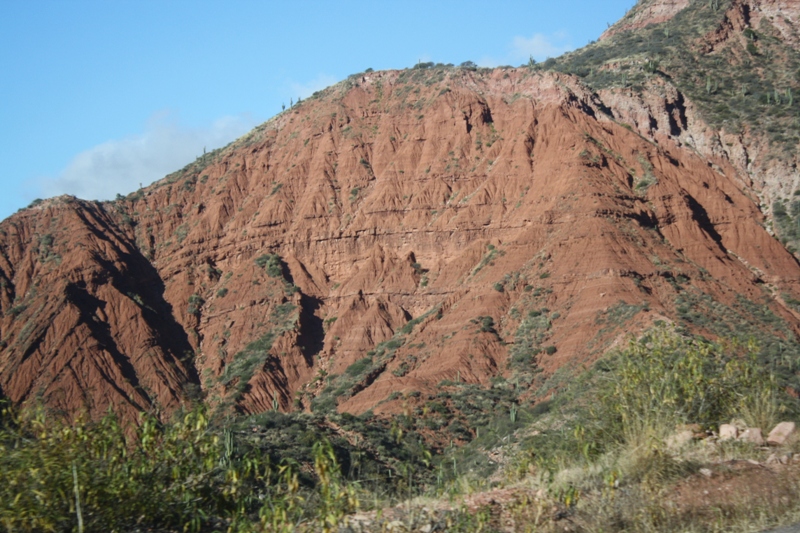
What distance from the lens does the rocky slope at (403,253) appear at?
5116 centimetres

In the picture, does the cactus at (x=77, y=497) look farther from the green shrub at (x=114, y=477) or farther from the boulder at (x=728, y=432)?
the boulder at (x=728, y=432)

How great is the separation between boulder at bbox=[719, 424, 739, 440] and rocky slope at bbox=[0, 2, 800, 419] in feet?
96.4

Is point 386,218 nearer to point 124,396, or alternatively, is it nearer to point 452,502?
point 124,396

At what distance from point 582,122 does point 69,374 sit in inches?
1575

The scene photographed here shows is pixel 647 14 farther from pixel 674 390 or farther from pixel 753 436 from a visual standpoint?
pixel 753 436

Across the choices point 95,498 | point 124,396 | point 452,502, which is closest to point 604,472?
point 452,502

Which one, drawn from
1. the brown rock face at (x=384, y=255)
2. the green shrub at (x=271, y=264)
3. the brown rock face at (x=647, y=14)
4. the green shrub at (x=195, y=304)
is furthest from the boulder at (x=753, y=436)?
the brown rock face at (x=647, y=14)

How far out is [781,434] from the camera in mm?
13000

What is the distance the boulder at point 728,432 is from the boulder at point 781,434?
455 millimetres

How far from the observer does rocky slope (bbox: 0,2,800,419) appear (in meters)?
51.2

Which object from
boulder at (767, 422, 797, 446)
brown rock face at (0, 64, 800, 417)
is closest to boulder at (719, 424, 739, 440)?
boulder at (767, 422, 797, 446)

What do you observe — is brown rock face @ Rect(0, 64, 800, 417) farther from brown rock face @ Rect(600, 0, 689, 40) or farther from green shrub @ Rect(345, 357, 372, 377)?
brown rock face @ Rect(600, 0, 689, 40)

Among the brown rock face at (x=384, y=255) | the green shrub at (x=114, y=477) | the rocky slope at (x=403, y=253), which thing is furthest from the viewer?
the brown rock face at (x=384, y=255)

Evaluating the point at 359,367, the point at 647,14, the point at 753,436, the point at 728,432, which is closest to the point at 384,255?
the point at 359,367
